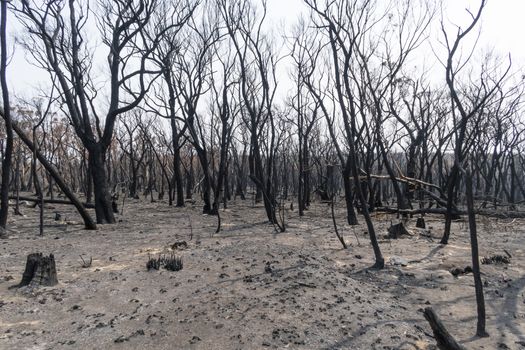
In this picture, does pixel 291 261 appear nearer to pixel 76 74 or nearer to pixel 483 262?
pixel 483 262

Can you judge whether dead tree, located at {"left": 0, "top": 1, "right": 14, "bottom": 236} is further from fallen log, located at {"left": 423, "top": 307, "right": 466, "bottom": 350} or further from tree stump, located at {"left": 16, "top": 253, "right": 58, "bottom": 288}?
fallen log, located at {"left": 423, "top": 307, "right": 466, "bottom": 350}

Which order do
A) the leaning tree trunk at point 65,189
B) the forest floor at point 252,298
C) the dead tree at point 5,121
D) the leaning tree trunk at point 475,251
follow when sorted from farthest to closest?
the leaning tree trunk at point 65,189 → the dead tree at point 5,121 → the leaning tree trunk at point 475,251 → the forest floor at point 252,298

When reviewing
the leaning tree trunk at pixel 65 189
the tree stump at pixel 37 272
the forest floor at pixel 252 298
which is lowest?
the forest floor at pixel 252 298

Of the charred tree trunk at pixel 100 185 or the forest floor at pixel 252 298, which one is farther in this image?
the charred tree trunk at pixel 100 185

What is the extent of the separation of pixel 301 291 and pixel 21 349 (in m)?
3.41

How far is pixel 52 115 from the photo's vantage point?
107 ft

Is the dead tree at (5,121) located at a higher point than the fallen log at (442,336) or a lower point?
higher

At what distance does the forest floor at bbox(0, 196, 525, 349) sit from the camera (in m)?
4.93

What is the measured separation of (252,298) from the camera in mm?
6008

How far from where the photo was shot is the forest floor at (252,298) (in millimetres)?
4934

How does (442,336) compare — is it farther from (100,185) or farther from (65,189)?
(100,185)

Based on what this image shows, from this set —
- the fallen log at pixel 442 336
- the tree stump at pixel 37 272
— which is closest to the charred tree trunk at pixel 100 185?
the tree stump at pixel 37 272

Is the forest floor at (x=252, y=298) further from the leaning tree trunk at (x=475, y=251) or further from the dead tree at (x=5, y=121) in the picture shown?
the dead tree at (x=5, y=121)

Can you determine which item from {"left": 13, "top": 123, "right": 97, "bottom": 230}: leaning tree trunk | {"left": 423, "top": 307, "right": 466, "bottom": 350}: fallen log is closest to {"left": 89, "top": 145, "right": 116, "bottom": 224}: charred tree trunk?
{"left": 13, "top": 123, "right": 97, "bottom": 230}: leaning tree trunk
